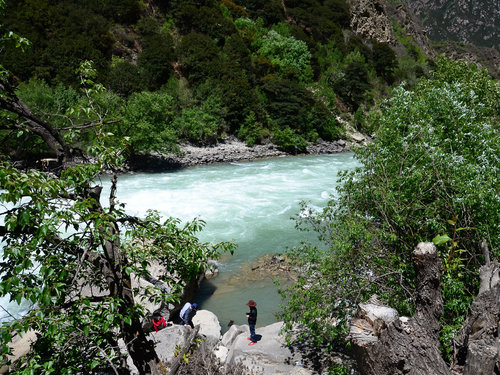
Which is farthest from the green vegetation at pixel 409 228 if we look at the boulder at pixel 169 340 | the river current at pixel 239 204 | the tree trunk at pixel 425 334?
the river current at pixel 239 204

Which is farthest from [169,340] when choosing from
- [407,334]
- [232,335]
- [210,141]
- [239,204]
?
[210,141]

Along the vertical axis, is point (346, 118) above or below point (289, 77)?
below

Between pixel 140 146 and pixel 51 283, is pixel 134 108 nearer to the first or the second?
pixel 140 146

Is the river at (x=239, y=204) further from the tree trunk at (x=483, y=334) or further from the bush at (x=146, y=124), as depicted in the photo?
the tree trunk at (x=483, y=334)

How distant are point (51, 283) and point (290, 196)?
17.0 m

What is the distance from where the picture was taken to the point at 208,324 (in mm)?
8180

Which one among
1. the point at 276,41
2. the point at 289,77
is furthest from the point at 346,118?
the point at 276,41

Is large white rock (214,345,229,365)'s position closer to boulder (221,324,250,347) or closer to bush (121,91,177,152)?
boulder (221,324,250,347)

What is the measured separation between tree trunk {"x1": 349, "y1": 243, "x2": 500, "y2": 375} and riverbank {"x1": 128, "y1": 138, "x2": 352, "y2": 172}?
23.7m

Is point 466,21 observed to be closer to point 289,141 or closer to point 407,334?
point 289,141

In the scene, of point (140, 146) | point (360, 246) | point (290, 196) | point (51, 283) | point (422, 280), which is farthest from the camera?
point (140, 146)

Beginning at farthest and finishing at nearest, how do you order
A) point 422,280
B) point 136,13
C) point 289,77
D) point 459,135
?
point 289,77
point 136,13
point 459,135
point 422,280

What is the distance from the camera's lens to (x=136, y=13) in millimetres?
38906

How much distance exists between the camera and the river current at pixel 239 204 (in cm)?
991
